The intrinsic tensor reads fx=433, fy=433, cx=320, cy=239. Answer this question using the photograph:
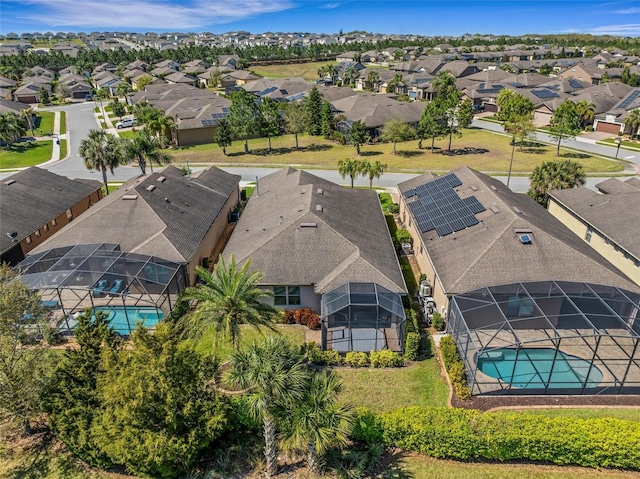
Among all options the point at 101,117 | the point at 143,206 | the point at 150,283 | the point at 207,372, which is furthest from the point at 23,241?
the point at 101,117

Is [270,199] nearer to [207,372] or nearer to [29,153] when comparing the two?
[207,372]

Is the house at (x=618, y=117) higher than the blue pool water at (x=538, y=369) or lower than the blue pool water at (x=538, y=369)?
higher

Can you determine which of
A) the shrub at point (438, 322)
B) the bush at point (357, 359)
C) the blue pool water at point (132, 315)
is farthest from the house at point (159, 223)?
the shrub at point (438, 322)

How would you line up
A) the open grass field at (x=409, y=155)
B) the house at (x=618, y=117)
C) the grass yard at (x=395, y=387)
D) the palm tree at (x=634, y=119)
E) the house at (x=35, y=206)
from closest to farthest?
the grass yard at (x=395, y=387) < the house at (x=35, y=206) < the open grass field at (x=409, y=155) < the palm tree at (x=634, y=119) < the house at (x=618, y=117)

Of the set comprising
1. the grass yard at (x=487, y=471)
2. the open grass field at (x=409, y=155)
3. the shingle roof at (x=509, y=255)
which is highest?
the shingle roof at (x=509, y=255)

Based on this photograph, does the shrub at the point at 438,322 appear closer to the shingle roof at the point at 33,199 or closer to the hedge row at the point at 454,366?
the hedge row at the point at 454,366

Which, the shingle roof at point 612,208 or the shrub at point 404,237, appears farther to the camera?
the shrub at point 404,237

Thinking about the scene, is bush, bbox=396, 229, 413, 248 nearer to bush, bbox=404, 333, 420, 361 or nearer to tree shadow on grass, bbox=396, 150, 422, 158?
bush, bbox=404, 333, 420, 361
